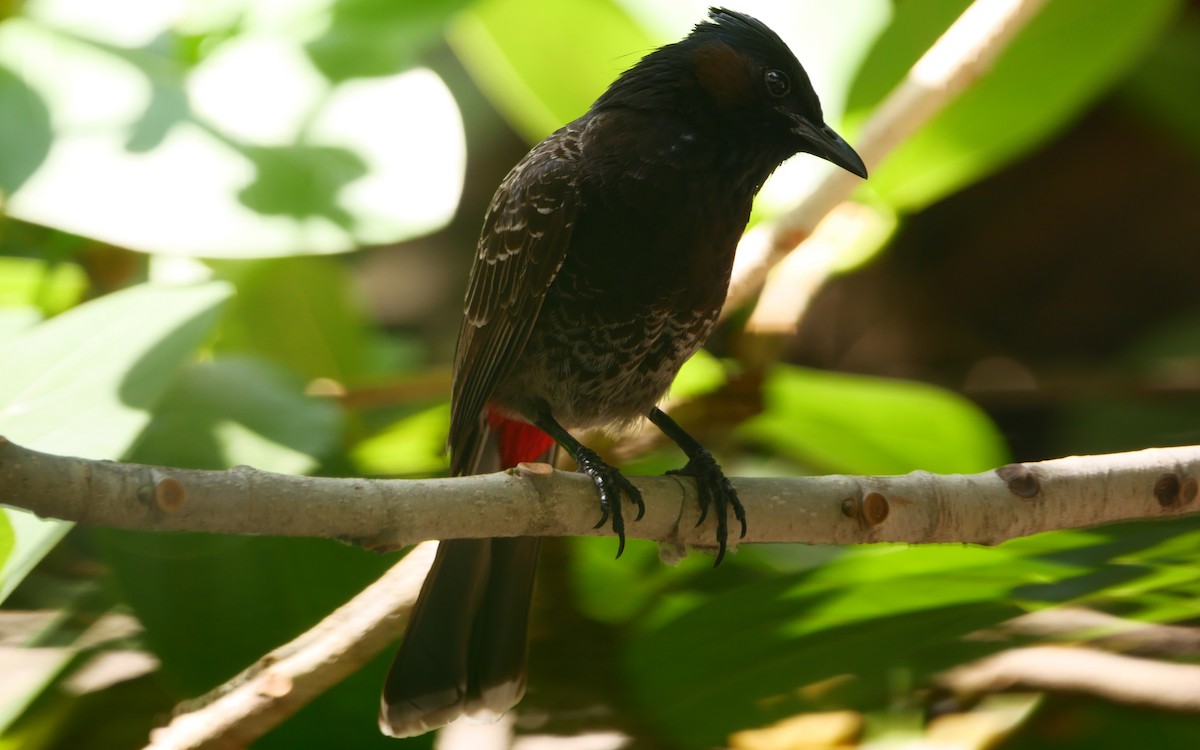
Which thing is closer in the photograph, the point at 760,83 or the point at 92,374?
the point at 92,374

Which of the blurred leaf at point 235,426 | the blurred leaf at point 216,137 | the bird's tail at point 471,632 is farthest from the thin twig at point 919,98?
the blurred leaf at point 235,426

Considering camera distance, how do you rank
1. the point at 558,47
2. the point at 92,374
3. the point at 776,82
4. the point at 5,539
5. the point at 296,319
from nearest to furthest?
the point at 5,539, the point at 92,374, the point at 776,82, the point at 558,47, the point at 296,319

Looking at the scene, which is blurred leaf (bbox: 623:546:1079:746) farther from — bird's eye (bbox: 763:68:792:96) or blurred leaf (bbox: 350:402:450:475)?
bird's eye (bbox: 763:68:792:96)

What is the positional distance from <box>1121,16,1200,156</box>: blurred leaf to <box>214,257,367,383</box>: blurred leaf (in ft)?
7.82

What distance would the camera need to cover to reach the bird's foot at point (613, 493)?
1741 millimetres

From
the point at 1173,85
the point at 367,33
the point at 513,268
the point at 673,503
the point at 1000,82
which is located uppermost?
the point at 1173,85

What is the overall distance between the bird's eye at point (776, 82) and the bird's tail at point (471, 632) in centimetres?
93

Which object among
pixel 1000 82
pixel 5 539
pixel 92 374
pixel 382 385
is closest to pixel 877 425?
pixel 1000 82

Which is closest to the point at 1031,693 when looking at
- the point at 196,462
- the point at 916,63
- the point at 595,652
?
the point at 595,652

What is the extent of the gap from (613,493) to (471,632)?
0.55 meters

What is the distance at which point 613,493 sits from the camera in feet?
5.95

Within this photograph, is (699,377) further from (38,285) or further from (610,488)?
(38,285)

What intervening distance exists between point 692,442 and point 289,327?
→ 111cm

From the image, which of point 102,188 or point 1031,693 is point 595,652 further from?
point 102,188
